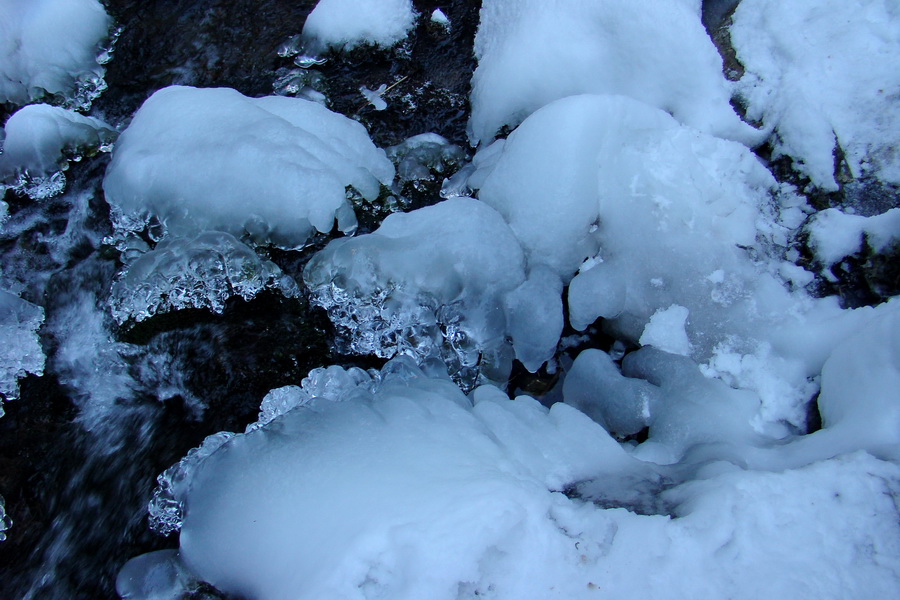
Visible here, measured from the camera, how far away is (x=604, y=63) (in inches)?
111

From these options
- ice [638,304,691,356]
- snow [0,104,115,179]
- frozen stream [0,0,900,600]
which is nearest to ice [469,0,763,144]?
frozen stream [0,0,900,600]

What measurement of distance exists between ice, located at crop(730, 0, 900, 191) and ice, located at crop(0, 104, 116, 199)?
313 cm

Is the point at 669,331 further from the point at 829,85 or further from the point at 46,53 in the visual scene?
the point at 46,53

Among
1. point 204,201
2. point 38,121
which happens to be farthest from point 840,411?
point 38,121

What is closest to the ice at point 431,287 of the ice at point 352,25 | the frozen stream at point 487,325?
the frozen stream at point 487,325

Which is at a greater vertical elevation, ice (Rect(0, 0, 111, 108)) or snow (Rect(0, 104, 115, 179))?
ice (Rect(0, 0, 111, 108))

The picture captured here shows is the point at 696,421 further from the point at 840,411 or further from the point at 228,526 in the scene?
Result: the point at 228,526

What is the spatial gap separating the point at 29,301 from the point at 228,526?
5.36 ft

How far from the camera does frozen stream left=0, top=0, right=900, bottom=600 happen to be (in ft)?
5.49

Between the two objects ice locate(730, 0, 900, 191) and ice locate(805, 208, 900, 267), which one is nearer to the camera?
ice locate(805, 208, 900, 267)

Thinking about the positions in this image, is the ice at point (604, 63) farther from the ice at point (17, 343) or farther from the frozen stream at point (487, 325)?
the ice at point (17, 343)

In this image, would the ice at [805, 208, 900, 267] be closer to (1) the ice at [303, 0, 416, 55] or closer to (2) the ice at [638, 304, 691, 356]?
(2) the ice at [638, 304, 691, 356]

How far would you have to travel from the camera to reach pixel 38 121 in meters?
2.97

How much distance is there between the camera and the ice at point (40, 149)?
297cm
